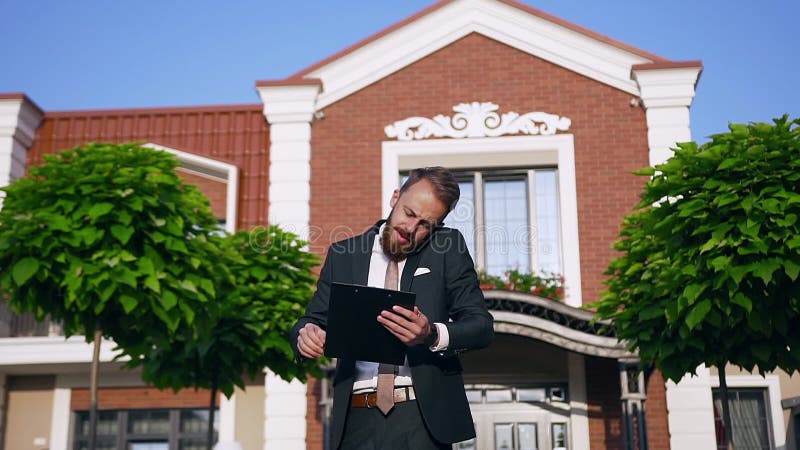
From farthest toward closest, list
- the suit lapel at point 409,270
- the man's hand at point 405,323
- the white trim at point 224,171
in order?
the white trim at point 224,171
the suit lapel at point 409,270
the man's hand at point 405,323

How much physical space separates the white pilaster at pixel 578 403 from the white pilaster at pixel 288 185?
446 centimetres

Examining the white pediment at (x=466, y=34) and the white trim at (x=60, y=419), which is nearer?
the white pediment at (x=466, y=34)

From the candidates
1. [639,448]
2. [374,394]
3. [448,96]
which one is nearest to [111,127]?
[448,96]

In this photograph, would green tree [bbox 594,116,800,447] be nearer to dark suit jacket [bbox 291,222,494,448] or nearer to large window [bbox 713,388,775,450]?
dark suit jacket [bbox 291,222,494,448]

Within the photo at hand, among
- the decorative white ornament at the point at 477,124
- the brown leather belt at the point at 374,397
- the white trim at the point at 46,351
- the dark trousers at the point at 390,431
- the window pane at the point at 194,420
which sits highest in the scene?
the decorative white ornament at the point at 477,124

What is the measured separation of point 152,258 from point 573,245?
814 centimetres

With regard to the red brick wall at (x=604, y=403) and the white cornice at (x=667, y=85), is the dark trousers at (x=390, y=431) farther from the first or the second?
the white cornice at (x=667, y=85)

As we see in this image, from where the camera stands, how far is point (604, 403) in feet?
47.2

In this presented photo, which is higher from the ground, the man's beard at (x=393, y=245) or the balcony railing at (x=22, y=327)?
the balcony railing at (x=22, y=327)

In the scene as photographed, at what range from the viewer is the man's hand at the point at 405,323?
131 inches

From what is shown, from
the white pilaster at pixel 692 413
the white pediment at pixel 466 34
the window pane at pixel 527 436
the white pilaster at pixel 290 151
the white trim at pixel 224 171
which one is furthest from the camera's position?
the white trim at pixel 224 171

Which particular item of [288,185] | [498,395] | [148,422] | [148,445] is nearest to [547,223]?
[498,395]

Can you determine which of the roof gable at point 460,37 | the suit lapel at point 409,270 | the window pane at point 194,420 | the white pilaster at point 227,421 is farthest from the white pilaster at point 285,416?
the suit lapel at point 409,270

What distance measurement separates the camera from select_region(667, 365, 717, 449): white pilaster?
13961 millimetres
